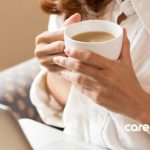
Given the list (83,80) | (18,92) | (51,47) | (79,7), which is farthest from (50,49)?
(18,92)

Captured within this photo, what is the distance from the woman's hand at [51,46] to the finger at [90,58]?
0.10 metres

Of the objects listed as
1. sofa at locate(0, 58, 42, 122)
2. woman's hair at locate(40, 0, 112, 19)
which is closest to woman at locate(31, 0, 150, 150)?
woman's hair at locate(40, 0, 112, 19)

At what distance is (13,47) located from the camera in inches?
71.5

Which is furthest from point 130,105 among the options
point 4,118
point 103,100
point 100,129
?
point 4,118

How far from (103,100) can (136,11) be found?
0.22 m

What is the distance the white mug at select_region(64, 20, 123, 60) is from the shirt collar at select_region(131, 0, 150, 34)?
0.17 m

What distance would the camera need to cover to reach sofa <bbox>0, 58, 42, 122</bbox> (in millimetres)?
1032

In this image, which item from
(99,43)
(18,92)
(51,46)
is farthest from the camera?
(18,92)

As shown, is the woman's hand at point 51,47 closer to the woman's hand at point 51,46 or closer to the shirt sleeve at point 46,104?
the woman's hand at point 51,46

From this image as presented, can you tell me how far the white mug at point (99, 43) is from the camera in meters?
0.50

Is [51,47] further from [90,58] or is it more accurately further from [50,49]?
[90,58]

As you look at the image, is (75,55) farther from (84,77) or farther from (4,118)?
(4,118)

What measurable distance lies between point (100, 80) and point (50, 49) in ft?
0.44

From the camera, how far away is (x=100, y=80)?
56cm
